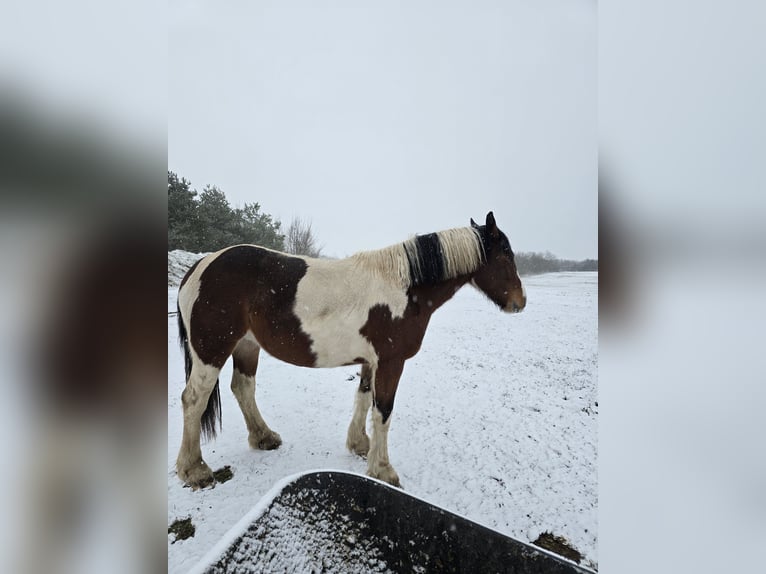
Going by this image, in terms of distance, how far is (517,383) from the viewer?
9.06 ft

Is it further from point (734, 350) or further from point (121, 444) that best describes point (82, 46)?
point (734, 350)

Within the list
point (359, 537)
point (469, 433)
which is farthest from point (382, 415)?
point (469, 433)

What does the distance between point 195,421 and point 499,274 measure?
60.0 inches

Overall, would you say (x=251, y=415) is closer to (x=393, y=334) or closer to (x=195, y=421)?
(x=195, y=421)

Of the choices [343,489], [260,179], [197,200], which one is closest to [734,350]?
[343,489]

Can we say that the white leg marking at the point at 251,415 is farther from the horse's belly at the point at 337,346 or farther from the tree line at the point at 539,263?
the tree line at the point at 539,263

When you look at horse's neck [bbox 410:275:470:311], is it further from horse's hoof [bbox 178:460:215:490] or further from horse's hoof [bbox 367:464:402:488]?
horse's hoof [bbox 178:460:215:490]

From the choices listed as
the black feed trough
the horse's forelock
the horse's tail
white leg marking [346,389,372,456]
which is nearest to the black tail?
the horse's tail

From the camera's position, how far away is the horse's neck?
1621 mm

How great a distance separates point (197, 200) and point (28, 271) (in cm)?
192

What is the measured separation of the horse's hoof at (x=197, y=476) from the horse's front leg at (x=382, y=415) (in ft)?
2.25

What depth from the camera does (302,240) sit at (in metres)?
2.72

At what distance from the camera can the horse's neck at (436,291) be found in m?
1.62

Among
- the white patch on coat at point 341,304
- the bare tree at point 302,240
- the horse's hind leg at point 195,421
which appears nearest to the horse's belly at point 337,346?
the white patch on coat at point 341,304
